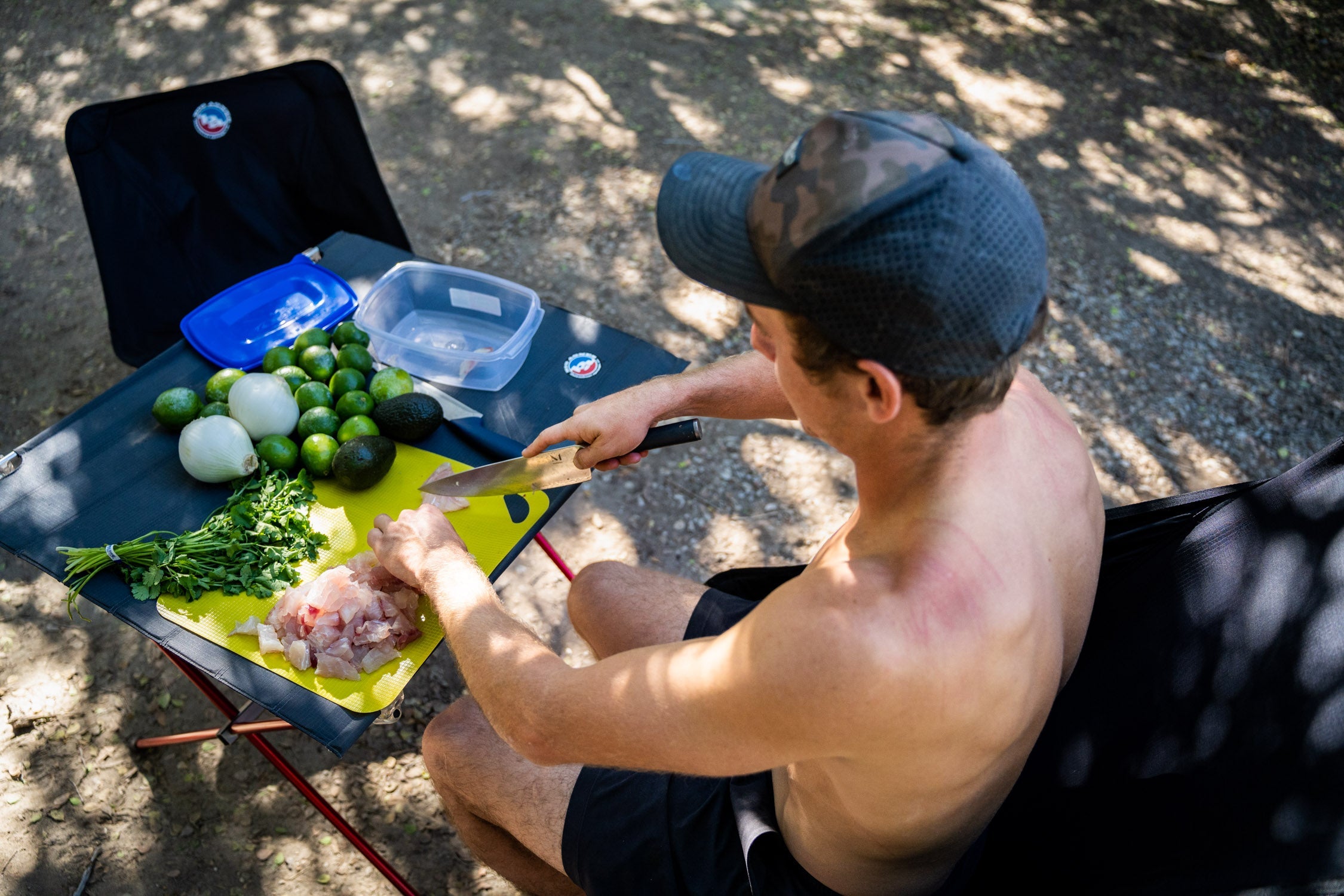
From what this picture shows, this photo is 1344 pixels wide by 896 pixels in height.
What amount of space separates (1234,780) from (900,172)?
49.9 inches

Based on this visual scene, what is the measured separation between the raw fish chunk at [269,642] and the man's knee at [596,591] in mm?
871

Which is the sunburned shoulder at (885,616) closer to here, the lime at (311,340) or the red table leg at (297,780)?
the red table leg at (297,780)

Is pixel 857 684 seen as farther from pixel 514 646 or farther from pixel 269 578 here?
pixel 269 578

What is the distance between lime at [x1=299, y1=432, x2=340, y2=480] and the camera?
2471 mm

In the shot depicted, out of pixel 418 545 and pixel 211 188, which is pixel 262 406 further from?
pixel 211 188

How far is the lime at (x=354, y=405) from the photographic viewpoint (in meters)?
2.59

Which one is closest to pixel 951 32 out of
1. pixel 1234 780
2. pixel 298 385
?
pixel 298 385

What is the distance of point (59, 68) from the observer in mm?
6066

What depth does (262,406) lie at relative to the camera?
2.48 m

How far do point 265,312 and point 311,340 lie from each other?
38 cm

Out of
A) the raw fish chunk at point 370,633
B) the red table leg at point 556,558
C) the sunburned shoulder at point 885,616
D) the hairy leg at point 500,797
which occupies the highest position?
the sunburned shoulder at point 885,616

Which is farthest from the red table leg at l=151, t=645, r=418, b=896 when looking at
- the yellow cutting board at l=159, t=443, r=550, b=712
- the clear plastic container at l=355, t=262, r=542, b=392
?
the clear plastic container at l=355, t=262, r=542, b=392

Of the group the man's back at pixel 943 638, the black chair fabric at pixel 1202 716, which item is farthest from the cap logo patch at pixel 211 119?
the black chair fabric at pixel 1202 716

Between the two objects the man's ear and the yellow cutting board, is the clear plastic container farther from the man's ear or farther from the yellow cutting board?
the man's ear
